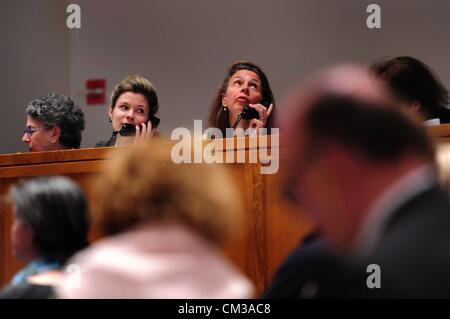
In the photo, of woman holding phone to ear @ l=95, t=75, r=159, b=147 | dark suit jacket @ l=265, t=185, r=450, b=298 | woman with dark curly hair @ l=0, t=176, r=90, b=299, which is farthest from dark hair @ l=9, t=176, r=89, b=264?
woman holding phone to ear @ l=95, t=75, r=159, b=147

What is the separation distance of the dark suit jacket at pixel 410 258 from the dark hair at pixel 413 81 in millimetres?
1771

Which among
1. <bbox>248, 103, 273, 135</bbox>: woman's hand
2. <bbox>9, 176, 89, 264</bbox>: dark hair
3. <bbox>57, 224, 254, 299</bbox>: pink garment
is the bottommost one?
<bbox>57, 224, 254, 299</bbox>: pink garment

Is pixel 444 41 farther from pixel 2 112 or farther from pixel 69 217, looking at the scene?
pixel 69 217

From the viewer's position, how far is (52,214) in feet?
6.52

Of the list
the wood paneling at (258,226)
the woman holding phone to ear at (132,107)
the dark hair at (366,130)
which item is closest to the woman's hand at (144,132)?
the woman holding phone to ear at (132,107)

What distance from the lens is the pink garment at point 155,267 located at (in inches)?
57.0

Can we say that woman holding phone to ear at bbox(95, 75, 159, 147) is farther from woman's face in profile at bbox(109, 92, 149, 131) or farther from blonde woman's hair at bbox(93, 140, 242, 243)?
blonde woman's hair at bbox(93, 140, 242, 243)

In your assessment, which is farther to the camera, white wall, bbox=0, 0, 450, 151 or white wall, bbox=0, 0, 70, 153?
white wall, bbox=0, 0, 70, 153

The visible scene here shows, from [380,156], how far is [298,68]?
13.5 ft

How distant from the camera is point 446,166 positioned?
6.38ft

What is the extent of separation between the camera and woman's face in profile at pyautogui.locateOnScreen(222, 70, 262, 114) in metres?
3.96

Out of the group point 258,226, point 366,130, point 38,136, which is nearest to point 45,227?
point 366,130

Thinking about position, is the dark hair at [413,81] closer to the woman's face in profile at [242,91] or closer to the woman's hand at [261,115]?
the woman's hand at [261,115]

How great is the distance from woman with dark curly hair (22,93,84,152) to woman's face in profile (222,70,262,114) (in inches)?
30.5
